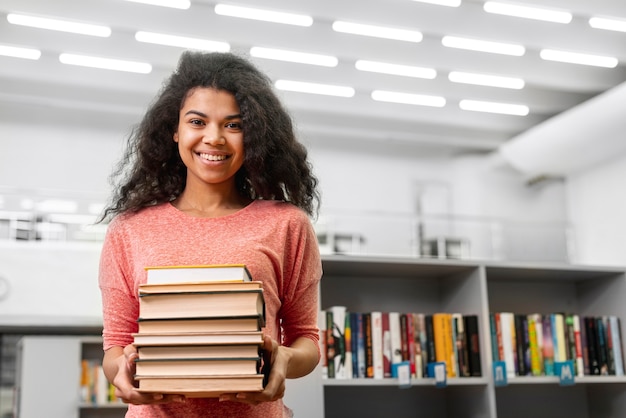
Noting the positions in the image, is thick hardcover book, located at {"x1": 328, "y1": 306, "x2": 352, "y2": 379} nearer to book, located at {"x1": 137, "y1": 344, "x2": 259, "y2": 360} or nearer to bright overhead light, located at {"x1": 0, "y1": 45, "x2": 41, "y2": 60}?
book, located at {"x1": 137, "y1": 344, "x2": 259, "y2": 360}

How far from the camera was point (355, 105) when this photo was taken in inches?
297

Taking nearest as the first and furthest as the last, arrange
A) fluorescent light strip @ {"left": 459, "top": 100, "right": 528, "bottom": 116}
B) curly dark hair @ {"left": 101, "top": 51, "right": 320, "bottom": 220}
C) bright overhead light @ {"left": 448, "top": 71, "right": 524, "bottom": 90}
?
curly dark hair @ {"left": 101, "top": 51, "right": 320, "bottom": 220} < bright overhead light @ {"left": 448, "top": 71, "right": 524, "bottom": 90} < fluorescent light strip @ {"left": 459, "top": 100, "right": 528, "bottom": 116}

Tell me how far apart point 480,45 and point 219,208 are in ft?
17.6

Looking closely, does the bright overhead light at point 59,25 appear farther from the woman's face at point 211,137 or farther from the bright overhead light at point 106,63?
the woman's face at point 211,137

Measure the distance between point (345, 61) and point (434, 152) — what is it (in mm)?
2577

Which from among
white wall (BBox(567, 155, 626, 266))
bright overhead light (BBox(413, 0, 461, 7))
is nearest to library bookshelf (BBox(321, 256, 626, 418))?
bright overhead light (BBox(413, 0, 461, 7))

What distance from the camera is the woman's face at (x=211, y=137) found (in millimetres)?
1144

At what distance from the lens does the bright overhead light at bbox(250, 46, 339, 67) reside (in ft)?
20.5

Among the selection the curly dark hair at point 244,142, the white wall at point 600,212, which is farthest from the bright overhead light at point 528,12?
the curly dark hair at point 244,142

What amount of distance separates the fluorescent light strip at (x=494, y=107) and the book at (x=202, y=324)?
22.1 feet

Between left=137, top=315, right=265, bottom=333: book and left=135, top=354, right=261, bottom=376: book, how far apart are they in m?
0.04

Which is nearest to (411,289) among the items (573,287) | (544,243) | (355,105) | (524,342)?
(524,342)

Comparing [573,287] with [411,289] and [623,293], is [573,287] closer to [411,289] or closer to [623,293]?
[623,293]

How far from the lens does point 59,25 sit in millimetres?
5848
